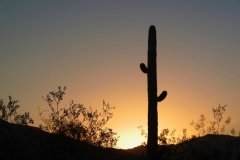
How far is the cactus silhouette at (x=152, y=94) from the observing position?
10.5 m

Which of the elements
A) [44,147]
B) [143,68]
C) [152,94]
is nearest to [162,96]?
[152,94]

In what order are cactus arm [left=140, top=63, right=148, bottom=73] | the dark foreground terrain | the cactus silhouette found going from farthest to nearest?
the dark foreground terrain
cactus arm [left=140, top=63, right=148, bottom=73]
the cactus silhouette

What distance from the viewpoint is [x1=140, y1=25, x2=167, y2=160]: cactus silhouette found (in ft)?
34.4

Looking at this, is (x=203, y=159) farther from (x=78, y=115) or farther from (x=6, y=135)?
(x=78, y=115)

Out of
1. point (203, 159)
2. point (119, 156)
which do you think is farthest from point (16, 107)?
Result: point (203, 159)

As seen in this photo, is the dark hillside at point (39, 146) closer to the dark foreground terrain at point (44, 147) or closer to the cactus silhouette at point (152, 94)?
the dark foreground terrain at point (44, 147)

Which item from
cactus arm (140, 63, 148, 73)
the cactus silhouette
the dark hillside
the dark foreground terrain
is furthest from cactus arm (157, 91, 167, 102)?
the dark hillside

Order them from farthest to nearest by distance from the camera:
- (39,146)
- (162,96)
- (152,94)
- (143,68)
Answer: (39,146)
(143,68)
(152,94)
(162,96)

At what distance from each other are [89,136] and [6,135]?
4014 mm

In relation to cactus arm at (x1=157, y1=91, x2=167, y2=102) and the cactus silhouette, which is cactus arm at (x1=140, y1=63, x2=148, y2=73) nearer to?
the cactus silhouette

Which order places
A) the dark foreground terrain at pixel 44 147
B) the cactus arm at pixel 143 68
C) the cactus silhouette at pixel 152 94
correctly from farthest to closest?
the dark foreground terrain at pixel 44 147, the cactus arm at pixel 143 68, the cactus silhouette at pixel 152 94

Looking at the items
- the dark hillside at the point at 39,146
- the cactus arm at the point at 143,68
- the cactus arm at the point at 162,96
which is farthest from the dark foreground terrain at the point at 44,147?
the cactus arm at the point at 143,68

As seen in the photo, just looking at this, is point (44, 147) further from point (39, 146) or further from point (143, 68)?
point (143, 68)

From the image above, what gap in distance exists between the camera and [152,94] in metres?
10.9
